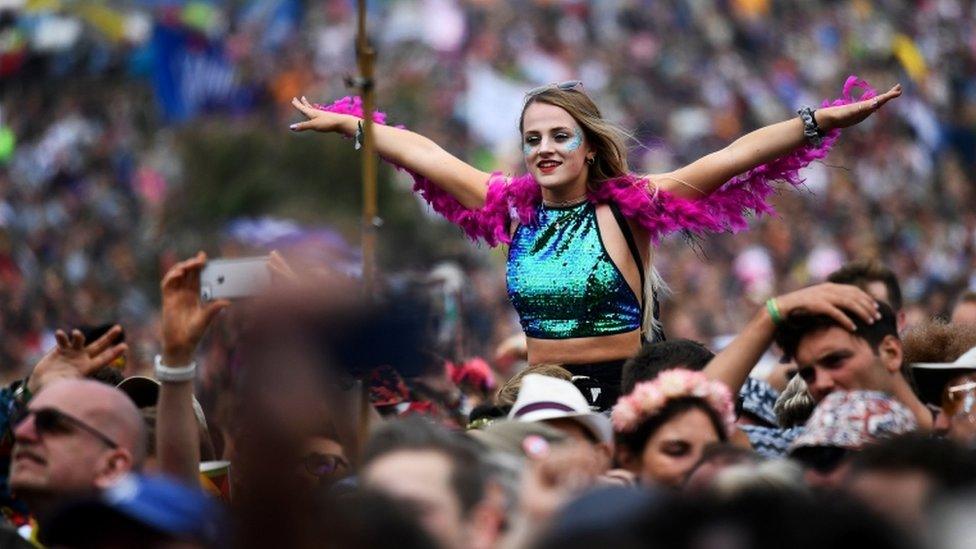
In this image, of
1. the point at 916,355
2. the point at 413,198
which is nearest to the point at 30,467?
the point at 916,355

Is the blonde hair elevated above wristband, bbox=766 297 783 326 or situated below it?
above

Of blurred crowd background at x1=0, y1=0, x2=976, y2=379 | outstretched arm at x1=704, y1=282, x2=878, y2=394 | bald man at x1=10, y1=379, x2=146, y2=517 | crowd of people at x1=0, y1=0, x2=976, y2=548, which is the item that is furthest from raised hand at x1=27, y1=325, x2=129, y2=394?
blurred crowd background at x1=0, y1=0, x2=976, y2=379

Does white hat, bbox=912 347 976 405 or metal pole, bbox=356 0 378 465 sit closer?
metal pole, bbox=356 0 378 465

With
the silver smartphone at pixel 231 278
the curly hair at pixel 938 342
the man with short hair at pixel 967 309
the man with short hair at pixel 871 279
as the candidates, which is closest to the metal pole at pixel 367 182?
the silver smartphone at pixel 231 278

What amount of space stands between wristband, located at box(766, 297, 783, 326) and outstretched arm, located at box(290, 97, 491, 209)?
1799 millimetres

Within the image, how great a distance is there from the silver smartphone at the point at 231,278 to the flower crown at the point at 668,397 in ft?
4.18

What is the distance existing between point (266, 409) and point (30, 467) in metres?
1.82

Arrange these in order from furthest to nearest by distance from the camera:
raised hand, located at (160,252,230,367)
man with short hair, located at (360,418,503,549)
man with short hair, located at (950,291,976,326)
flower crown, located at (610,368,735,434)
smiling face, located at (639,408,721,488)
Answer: man with short hair, located at (950,291,976,326)
raised hand, located at (160,252,230,367)
flower crown, located at (610,368,735,434)
smiling face, located at (639,408,721,488)
man with short hair, located at (360,418,503,549)

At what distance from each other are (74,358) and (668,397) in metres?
2.01

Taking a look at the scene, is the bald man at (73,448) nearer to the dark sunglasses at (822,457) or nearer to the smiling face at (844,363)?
the dark sunglasses at (822,457)

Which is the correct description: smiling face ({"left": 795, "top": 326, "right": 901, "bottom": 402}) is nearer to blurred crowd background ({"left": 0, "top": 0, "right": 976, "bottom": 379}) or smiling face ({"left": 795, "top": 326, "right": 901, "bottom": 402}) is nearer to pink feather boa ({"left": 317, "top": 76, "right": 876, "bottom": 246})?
pink feather boa ({"left": 317, "top": 76, "right": 876, "bottom": 246})

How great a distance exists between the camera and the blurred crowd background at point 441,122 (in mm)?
19734

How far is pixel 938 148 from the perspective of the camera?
960 inches

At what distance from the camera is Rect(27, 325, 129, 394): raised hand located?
6.79 metres
